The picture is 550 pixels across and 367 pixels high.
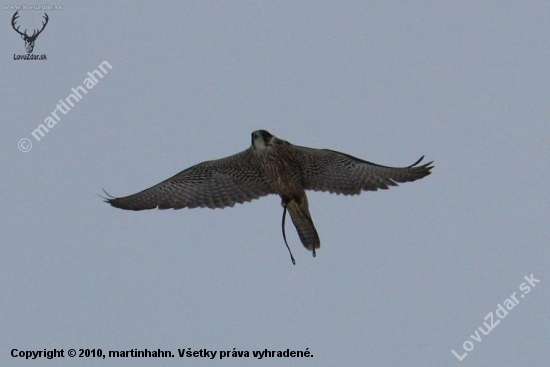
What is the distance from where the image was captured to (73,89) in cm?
1218

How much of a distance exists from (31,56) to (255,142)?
4079mm

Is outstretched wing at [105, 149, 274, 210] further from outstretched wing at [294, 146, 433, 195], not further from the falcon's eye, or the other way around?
outstretched wing at [294, 146, 433, 195]

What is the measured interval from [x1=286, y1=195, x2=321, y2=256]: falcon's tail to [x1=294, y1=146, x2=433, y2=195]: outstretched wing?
31cm

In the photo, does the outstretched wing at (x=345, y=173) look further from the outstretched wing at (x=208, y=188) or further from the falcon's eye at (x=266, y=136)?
the outstretched wing at (x=208, y=188)

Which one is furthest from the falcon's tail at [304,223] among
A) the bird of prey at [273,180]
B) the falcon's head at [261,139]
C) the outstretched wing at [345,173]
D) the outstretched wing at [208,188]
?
the falcon's head at [261,139]

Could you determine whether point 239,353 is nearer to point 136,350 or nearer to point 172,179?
point 136,350

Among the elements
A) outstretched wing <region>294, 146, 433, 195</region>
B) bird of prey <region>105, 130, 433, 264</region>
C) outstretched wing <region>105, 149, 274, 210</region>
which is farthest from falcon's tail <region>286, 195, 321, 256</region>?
outstretched wing <region>105, 149, 274, 210</region>

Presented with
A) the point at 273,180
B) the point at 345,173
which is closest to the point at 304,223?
the point at 273,180

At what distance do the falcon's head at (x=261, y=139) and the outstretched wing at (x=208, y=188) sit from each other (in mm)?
312

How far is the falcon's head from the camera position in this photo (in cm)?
1148

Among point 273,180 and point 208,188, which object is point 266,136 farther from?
point 208,188

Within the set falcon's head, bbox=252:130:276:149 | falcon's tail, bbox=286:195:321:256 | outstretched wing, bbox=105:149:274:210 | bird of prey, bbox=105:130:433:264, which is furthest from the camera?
outstretched wing, bbox=105:149:274:210

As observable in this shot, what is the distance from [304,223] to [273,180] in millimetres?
759

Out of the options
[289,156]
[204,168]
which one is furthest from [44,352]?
[289,156]
